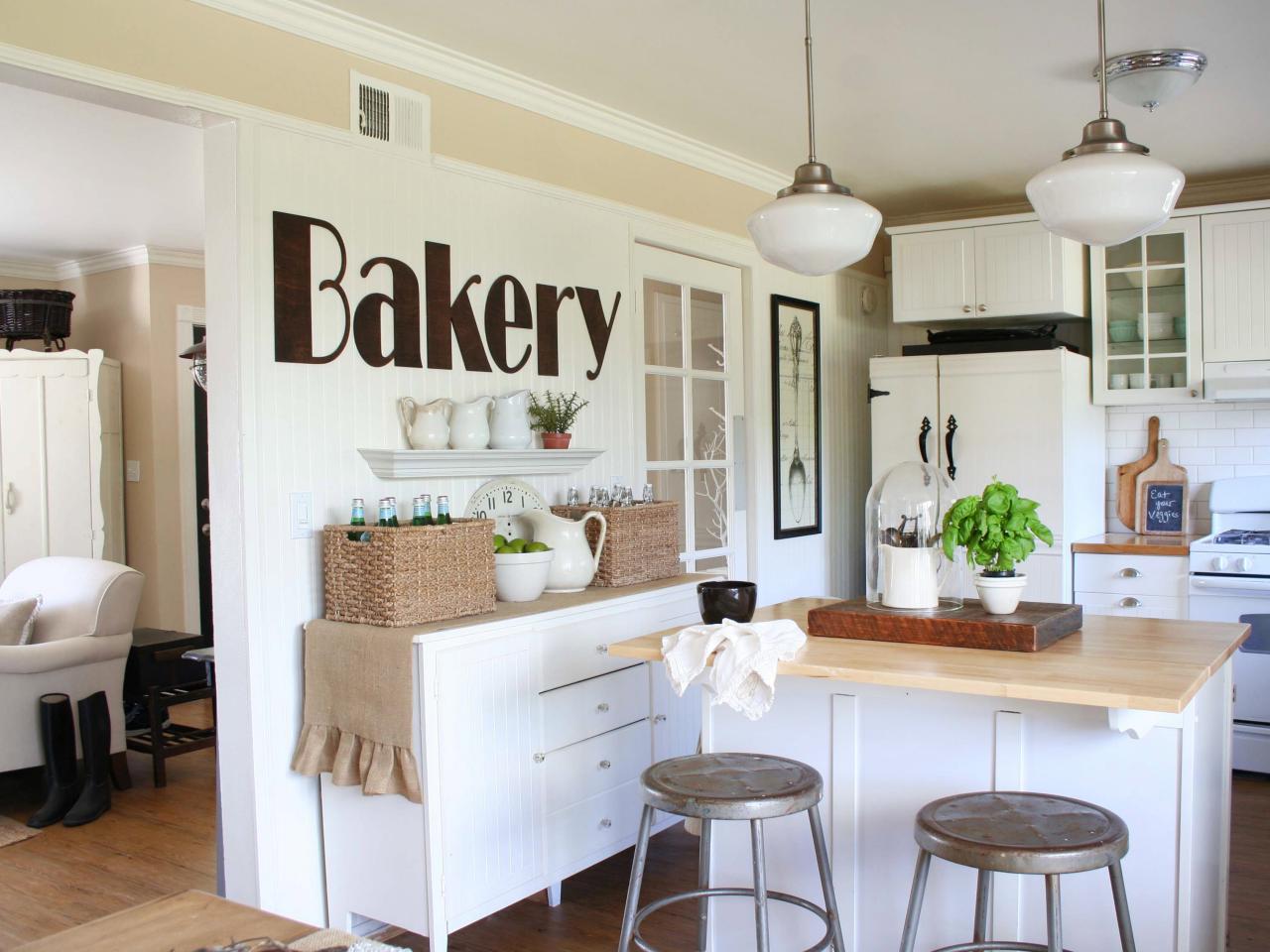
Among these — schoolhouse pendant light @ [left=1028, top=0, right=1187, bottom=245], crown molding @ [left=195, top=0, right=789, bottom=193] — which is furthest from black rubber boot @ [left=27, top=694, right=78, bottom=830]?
schoolhouse pendant light @ [left=1028, top=0, right=1187, bottom=245]

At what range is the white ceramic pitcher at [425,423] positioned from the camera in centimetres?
314

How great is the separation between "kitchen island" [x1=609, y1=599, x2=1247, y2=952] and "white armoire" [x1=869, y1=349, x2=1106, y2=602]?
212 centimetres

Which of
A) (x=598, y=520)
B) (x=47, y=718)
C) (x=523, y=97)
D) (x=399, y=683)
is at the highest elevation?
(x=523, y=97)

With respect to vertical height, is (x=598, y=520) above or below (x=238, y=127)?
below

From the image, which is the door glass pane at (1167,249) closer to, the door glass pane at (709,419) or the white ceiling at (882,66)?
the white ceiling at (882,66)

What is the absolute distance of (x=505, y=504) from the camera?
346 centimetres

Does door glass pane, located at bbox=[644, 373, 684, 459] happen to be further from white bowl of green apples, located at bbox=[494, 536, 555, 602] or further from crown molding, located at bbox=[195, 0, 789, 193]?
white bowl of green apples, located at bbox=[494, 536, 555, 602]

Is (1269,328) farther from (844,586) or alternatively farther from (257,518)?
(257,518)

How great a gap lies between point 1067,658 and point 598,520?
164cm

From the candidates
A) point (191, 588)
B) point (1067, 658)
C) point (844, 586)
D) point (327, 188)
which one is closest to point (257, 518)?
point (327, 188)

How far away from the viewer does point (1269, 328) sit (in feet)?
15.3

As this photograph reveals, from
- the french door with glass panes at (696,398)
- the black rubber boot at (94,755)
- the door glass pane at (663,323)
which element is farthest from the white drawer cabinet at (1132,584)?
the black rubber boot at (94,755)

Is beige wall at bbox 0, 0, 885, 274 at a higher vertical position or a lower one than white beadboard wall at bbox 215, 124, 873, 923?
higher

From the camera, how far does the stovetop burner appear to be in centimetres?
444
